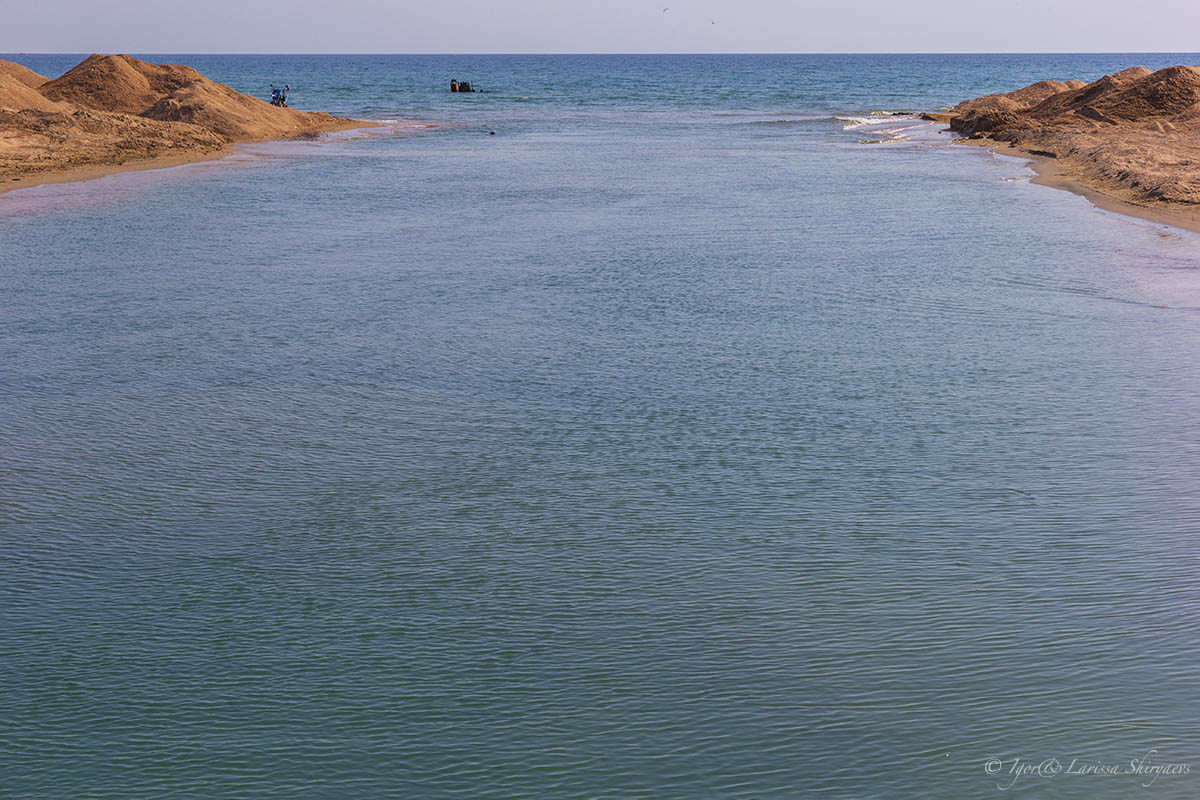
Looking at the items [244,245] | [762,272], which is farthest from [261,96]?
[762,272]

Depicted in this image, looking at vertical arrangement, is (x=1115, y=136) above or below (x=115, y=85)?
below

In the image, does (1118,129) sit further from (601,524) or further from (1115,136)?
(601,524)

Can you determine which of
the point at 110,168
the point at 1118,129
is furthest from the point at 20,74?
the point at 1118,129

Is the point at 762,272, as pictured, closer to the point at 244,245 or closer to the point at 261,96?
the point at 244,245

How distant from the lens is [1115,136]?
31.2m

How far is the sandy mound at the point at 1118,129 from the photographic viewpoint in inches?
912

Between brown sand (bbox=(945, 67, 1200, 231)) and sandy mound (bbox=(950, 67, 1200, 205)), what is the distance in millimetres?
32

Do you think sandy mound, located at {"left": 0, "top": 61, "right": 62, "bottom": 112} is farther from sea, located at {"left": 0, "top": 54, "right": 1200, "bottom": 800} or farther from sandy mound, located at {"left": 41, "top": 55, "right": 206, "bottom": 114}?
sea, located at {"left": 0, "top": 54, "right": 1200, "bottom": 800}

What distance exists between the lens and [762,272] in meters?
15.4

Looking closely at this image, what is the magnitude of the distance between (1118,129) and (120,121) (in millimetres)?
29763

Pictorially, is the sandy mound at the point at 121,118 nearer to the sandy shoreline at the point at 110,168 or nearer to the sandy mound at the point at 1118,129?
the sandy shoreline at the point at 110,168

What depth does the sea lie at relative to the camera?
16.5 feet

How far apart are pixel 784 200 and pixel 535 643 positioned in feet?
60.6

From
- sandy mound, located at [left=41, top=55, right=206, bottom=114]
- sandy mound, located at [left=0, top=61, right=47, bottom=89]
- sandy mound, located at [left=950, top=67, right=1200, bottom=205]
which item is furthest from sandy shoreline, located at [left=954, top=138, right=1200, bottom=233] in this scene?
sandy mound, located at [left=0, top=61, right=47, bottom=89]
